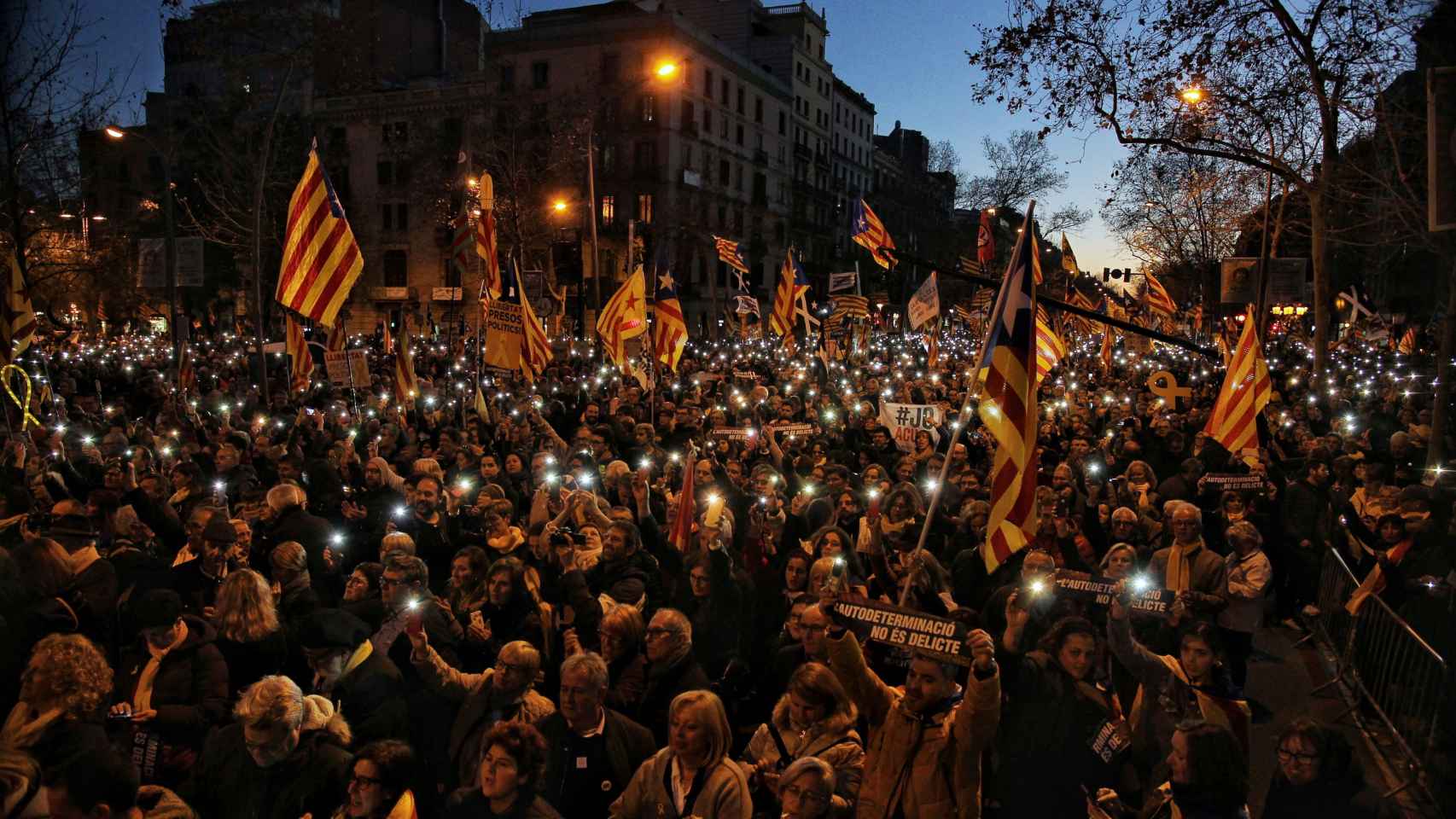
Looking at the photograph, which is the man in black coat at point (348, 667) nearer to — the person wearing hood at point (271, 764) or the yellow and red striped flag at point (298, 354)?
the person wearing hood at point (271, 764)

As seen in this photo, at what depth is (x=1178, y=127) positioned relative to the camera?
15117mm

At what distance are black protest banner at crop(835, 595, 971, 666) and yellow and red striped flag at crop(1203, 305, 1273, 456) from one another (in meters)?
6.98

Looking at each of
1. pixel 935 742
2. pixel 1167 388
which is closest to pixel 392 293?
pixel 1167 388

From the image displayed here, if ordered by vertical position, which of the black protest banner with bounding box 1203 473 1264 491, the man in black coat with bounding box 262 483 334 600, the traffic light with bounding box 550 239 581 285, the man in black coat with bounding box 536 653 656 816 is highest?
the traffic light with bounding box 550 239 581 285

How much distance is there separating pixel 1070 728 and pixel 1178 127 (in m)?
13.1

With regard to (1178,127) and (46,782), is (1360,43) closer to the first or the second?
(1178,127)

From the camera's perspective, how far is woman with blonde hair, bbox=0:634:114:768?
384 cm

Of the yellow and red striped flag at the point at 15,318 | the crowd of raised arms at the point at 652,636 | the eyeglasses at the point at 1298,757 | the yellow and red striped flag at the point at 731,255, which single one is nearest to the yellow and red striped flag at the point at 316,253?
the crowd of raised arms at the point at 652,636

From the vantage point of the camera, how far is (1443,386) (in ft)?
36.8

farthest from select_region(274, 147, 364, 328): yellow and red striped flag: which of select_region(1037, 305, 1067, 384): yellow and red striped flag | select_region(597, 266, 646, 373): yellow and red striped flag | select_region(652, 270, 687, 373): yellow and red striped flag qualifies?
select_region(1037, 305, 1067, 384): yellow and red striped flag

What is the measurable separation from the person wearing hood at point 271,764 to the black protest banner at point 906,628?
1.92m

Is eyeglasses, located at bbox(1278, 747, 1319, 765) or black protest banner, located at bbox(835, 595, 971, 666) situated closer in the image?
black protest banner, located at bbox(835, 595, 971, 666)

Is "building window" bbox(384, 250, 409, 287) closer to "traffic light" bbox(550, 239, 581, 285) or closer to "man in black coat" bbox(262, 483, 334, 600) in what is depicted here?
"traffic light" bbox(550, 239, 581, 285)

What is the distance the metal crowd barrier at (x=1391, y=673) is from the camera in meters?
5.93
